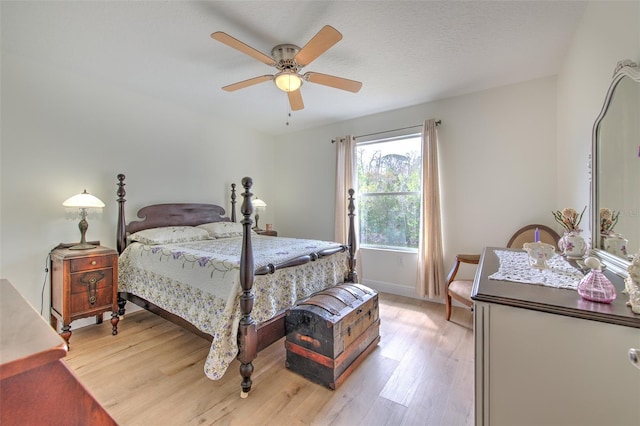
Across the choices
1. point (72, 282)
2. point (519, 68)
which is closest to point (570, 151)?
point (519, 68)

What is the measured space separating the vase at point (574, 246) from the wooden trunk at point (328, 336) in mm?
1397

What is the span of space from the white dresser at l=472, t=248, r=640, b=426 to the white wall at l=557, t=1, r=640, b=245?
121 centimetres

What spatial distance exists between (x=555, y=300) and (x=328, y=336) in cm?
129

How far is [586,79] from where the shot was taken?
75.2 inches

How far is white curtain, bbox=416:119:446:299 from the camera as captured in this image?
333cm

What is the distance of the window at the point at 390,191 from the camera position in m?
3.72

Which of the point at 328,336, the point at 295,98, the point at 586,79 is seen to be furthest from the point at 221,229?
the point at 586,79

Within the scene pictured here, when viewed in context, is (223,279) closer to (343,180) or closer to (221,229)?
(221,229)

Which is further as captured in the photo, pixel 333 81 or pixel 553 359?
pixel 333 81

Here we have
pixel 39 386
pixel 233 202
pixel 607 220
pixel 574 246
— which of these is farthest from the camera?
pixel 233 202

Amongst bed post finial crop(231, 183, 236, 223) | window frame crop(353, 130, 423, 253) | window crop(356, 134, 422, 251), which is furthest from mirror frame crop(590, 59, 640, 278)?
bed post finial crop(231, 183, 236, 223)

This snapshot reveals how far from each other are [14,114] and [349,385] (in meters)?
3.70

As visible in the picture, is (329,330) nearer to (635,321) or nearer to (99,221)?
(635,321)

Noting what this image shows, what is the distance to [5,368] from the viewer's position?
45 centimetres
